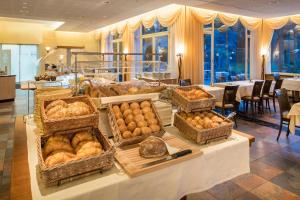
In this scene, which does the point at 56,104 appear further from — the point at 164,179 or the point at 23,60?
the point at 23,60

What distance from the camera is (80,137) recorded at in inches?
51.4

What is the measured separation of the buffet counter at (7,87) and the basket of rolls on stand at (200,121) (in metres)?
7.91

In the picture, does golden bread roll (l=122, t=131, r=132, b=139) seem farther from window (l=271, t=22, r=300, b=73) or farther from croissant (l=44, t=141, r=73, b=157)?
window (l=271, t=22, r=300, b=73)

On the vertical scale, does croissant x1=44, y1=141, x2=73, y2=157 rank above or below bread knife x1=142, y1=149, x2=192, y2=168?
above

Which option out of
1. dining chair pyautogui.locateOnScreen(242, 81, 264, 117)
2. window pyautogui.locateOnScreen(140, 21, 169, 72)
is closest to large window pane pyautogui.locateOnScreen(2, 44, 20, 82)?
window pyautogui.locateOnScreen(140, 21, 169, 72)

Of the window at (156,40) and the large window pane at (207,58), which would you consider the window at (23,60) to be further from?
the large window pane at (207,58)

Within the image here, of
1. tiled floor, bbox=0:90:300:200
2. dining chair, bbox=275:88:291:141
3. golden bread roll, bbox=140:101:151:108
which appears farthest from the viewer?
dining chair, bbox=275:88:291:141

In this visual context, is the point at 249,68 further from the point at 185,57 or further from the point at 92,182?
the point at 92,182

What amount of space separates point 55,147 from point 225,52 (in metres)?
8.45

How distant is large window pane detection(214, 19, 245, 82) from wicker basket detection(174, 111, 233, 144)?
23.7 ft

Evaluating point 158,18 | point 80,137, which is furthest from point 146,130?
point 158,18

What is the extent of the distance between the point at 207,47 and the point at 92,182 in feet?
25.2

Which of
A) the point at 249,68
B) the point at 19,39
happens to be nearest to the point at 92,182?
the point at 249,68

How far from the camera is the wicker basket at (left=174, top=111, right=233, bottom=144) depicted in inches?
57.6
